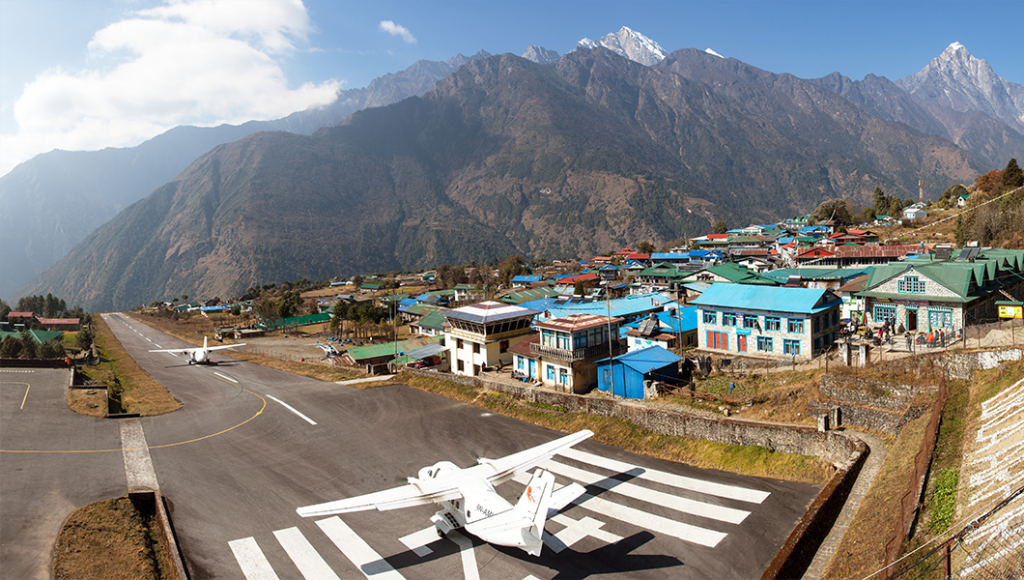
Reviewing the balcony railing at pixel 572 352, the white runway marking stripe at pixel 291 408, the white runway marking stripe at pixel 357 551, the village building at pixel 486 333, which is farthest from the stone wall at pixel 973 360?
the white runway marking stripe at pixel 291 408

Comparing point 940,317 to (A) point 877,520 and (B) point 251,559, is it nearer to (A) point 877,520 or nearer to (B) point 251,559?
(A) point 877,520

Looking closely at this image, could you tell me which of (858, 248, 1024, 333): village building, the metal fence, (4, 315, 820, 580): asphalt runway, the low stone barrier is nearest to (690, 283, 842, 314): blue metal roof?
(858, 248, 1024, 333): village building

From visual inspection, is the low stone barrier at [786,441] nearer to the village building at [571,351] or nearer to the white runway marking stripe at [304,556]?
the village building at [571,351]

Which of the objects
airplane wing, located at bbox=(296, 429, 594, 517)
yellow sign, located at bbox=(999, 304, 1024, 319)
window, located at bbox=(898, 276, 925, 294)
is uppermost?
window, located at bbox=(898, 276, 925, 294)

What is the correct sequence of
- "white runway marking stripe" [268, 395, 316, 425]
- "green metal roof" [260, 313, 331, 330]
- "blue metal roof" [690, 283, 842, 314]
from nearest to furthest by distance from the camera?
"white runway marking stripe" [268, 395, 316, 425]
"blue metal roof" [690, 283, 842, 314]
"green metal roof" [260, 313, 331, 330]

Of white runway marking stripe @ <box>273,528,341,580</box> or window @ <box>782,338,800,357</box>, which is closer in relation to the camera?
white runway marking stripe @ <box>273,528,341,580</box>

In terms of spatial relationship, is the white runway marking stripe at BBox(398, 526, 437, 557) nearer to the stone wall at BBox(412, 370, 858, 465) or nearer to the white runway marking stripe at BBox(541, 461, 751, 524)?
the white runway marking stripe at BBox(541, 461, 751, 524)

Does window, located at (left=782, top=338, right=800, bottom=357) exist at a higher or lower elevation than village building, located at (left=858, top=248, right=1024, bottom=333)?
lower
